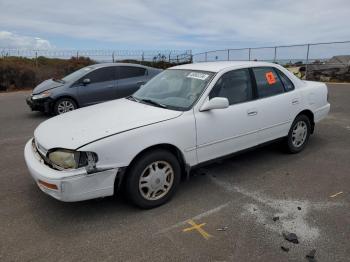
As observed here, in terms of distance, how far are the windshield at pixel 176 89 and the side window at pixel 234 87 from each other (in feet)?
0.55

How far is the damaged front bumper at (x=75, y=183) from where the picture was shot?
11.0ft

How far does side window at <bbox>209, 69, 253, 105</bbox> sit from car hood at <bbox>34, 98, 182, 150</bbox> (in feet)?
2.49

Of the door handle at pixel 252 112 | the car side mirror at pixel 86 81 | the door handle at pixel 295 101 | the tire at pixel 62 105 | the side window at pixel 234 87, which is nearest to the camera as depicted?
the side window at pixel 234 87

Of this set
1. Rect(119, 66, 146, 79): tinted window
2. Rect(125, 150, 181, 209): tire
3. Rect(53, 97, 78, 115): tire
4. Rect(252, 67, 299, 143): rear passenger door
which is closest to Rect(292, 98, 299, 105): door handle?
Rect(252, 67, 299, 143): rear passenger door

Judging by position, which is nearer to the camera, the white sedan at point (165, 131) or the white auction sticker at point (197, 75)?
the white sedan at point (165, 131)

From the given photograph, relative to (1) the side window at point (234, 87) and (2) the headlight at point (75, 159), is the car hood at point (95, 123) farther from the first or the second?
(1) the side window at point (234, 87)

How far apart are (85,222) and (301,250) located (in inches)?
84.6

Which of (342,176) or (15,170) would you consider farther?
(15,170)

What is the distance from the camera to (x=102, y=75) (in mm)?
9797

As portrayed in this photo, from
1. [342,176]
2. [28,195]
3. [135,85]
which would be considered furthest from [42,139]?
[135,85]

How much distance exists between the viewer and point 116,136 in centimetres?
355

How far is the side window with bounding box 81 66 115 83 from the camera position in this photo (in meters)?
9.67

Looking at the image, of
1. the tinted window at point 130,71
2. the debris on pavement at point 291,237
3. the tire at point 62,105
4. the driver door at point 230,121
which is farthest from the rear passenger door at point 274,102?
the tire at point 62,105

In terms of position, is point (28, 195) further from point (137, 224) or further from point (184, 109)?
point (184, 109)
